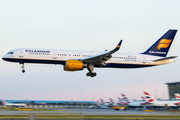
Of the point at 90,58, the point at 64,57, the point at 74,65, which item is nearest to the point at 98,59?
the point at 90,58

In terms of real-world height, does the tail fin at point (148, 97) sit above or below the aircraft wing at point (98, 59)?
below

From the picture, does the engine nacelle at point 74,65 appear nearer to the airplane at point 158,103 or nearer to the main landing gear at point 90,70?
the main landing gear at point 90,70

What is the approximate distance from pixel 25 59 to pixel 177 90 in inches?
2463

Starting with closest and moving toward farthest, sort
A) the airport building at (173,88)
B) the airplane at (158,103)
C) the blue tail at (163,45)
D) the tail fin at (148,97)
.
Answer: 1. the blue tail at (163,45)
2. the airplane at (158,103)
3. the tail fin at (148,97)
4. the airport building at (173,88)

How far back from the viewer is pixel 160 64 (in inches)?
1647

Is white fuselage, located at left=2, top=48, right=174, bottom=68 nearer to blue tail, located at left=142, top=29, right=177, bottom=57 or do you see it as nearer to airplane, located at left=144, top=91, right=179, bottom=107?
blue tail, located at left=142, top=29, right=177, bottom=57

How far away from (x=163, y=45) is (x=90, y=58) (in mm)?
16472

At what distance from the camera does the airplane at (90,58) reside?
36500mm

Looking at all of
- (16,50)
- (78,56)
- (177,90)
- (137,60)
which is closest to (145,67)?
(137,60)

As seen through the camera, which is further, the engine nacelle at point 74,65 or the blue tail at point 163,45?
the blue tail at point 163,45

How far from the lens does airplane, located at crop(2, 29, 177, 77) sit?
36.5 metres

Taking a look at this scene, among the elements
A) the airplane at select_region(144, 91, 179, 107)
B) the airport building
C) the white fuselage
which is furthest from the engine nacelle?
the airport building

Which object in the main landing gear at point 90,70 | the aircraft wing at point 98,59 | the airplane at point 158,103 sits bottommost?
the airplane at point 158,103

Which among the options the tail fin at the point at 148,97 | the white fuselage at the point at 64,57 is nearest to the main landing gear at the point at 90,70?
the white fuselage at the point at 64,57
